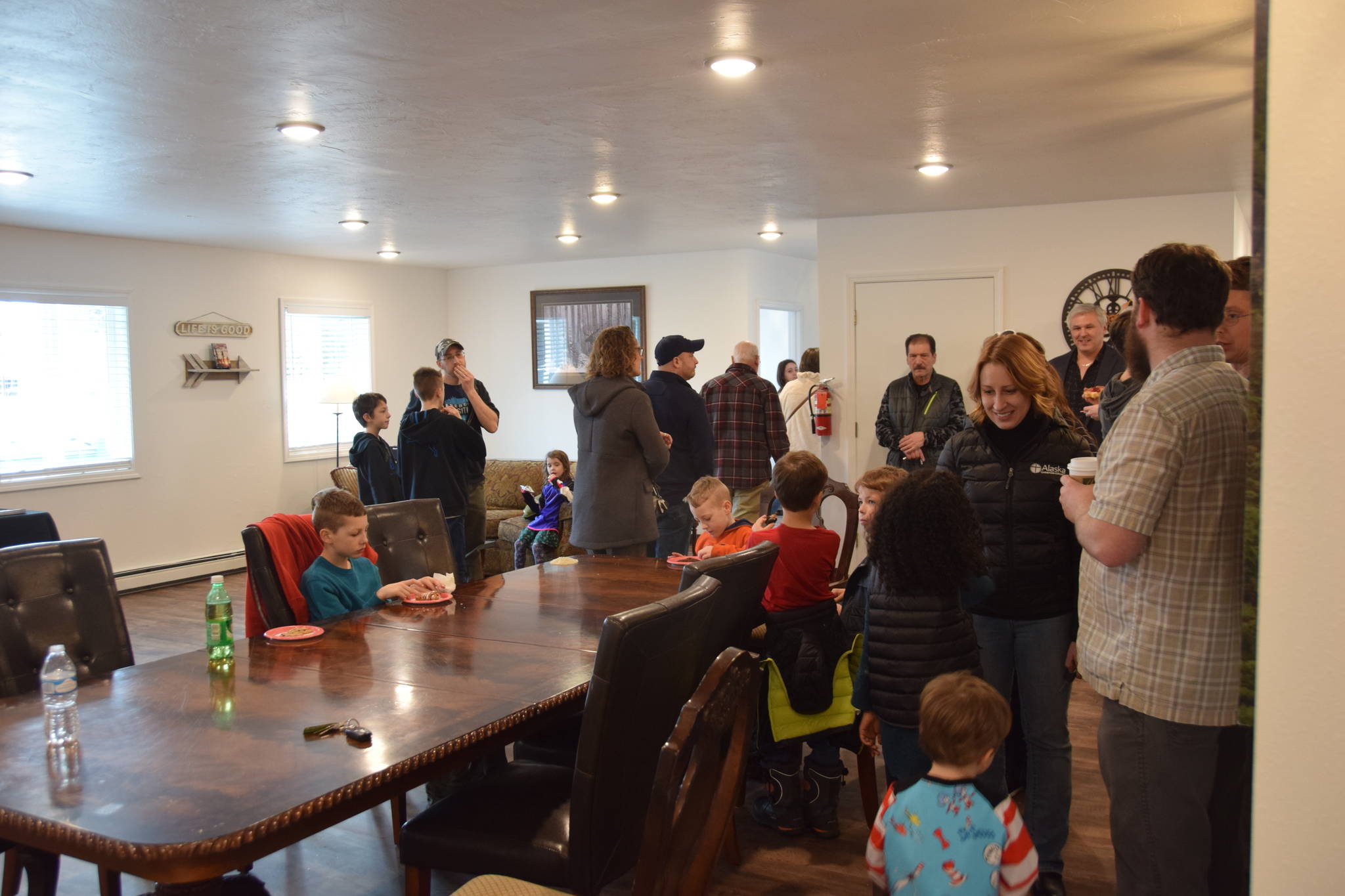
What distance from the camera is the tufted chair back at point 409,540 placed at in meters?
3.23

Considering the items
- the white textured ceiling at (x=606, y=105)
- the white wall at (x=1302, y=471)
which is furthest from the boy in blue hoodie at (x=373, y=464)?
the white wall at (x=1302, y=471)

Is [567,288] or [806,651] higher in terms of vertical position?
[567,288]

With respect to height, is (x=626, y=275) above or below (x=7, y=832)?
above

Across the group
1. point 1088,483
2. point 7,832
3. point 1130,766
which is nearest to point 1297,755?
point 1130,766

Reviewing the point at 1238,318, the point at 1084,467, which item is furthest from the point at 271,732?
the point at 1238,318

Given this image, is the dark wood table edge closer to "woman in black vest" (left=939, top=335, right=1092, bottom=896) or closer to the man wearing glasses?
"woman in black vest" (left=939, top=335, right=1092, bottom=896)

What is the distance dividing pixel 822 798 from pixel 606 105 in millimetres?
2395

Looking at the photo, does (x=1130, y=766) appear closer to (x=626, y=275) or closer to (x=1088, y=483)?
(x=1088, y=483)

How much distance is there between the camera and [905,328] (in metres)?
6.13

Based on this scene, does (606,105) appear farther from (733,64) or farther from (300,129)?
(300,129)

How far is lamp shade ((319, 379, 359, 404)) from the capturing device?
7.78 m

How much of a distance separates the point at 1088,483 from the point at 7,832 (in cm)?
207

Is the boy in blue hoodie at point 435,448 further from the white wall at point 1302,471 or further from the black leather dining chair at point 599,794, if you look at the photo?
the white wall at point 1302,471

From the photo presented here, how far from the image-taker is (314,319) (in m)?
8.21
